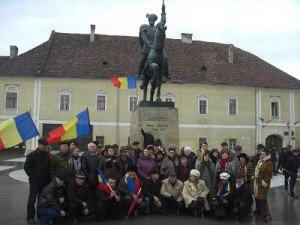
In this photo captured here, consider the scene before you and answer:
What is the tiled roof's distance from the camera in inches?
1300

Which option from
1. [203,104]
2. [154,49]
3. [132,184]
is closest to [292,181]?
[132,184]

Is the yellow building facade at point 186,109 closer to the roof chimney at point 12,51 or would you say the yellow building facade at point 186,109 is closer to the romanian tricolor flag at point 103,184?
the roof chimney at point 12,51

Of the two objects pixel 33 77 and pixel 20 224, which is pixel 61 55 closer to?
pixel 33 77

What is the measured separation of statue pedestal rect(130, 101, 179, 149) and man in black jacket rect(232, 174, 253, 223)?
386cm

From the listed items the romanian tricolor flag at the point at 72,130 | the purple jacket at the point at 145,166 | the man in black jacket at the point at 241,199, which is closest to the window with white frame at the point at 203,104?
the romanian tricolor flag at the point at 72,130

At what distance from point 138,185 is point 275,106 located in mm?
30892

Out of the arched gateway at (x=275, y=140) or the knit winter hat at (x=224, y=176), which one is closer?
the knit winter hat at (x=224, y=176)

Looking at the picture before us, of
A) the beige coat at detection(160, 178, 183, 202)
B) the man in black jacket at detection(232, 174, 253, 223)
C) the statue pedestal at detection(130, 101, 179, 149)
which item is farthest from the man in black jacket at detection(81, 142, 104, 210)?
the statue pedestal at detection(130, 101, 179, 149)

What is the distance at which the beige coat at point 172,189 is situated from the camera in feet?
25.2

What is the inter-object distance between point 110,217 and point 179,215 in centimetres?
135

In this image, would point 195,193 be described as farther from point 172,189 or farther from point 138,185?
point 138,185

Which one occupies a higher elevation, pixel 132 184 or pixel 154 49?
pixel 154 49

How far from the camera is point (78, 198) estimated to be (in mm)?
7027

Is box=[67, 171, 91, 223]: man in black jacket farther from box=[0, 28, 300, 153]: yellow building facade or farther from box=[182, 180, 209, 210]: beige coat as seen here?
box=[0, 28, 300, 153]: yellow building facade
